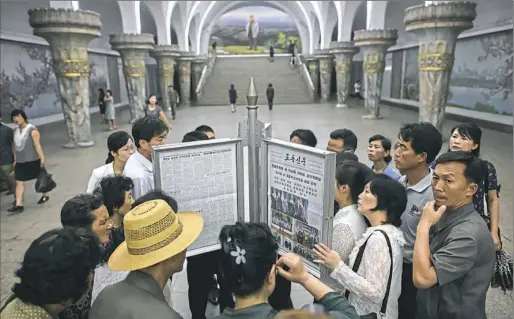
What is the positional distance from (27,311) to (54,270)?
20cm

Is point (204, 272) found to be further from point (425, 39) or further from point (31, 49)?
point (31, 49)

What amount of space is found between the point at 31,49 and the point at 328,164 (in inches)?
559

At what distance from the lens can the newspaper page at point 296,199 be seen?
2.00m

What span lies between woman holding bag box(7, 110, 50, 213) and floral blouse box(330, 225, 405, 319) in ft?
16.6

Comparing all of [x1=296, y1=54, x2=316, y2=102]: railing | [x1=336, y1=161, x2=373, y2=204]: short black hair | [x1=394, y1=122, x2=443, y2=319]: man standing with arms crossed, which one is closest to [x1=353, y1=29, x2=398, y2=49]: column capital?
[x1=296, y1=54, x2=316, y2=102]: railing

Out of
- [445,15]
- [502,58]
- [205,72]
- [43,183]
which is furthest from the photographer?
[205,72]

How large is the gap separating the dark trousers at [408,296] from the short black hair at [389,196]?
46 cm

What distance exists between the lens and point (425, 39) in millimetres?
9000

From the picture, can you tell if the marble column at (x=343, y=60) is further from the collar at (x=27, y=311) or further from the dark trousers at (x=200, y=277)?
the collar at (x=27, y=311)

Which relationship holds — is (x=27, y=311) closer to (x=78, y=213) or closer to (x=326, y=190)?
(x=78, y=213)

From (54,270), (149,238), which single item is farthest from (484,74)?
(54,270)

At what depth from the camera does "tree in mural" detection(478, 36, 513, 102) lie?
11586mm

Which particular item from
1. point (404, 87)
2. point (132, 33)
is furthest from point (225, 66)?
point (132, 33)

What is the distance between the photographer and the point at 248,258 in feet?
4.71
